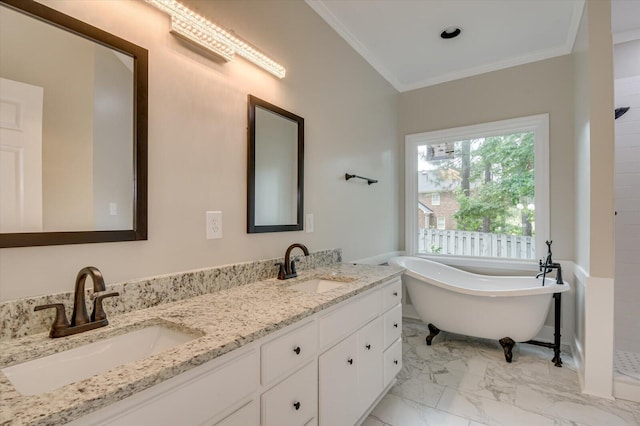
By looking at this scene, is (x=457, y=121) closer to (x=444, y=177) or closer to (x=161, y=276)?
(x=444, y=177)

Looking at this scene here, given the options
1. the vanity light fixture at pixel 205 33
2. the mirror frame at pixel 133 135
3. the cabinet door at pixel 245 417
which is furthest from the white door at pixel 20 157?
the cabinet door at pixel 245 417

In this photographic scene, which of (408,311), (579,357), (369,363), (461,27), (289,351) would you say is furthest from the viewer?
(408,311)

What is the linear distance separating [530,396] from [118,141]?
2.73 meters

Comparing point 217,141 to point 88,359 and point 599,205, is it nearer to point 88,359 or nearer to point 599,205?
point 88,359

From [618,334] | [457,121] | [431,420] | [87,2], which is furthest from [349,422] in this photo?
[457,121]

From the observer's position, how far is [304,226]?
6.91 feet

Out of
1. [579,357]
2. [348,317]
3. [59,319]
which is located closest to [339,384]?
[348,317]

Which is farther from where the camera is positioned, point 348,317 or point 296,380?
point 348,317

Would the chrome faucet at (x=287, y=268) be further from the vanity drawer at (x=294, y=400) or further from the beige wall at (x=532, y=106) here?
the beige wall at (x=532, y=106)

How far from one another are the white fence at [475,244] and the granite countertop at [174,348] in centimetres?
215

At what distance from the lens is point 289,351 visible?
112 centimetres

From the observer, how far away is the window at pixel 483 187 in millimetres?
3025

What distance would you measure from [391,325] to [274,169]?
1.22 m

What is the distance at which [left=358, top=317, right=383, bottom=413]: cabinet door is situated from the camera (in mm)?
1628
